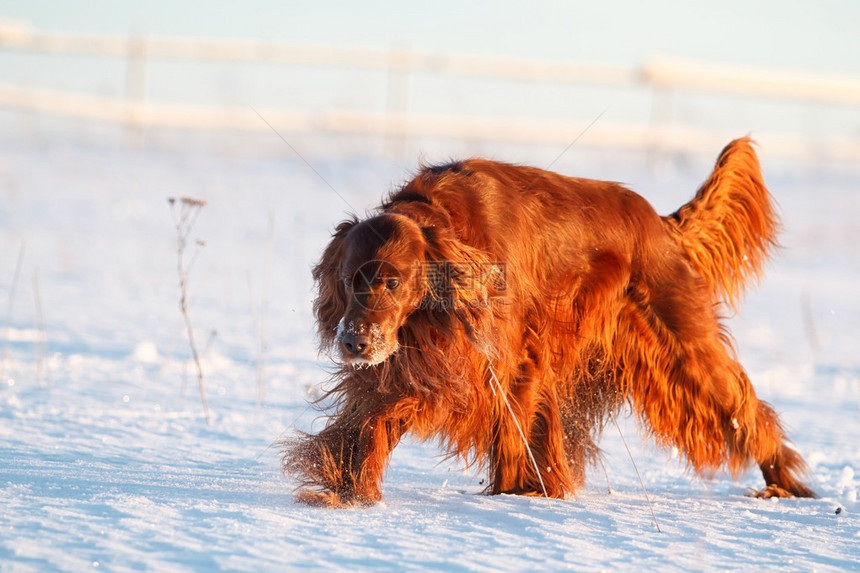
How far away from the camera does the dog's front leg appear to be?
2.96 metres

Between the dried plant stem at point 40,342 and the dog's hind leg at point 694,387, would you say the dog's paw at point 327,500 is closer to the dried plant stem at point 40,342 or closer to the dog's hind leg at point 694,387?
the dog's hind leg at point 694,387

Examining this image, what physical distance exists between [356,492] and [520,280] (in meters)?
0.94

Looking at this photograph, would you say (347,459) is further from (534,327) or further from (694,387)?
(694,387)

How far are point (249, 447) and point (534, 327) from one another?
1436mm

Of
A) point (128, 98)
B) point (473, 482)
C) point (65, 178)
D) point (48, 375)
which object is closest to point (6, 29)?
point (128, 98)

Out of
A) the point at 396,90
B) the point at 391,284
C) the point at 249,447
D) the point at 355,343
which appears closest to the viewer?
the point at 355,343

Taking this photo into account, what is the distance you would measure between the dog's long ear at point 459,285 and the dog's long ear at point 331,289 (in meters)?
0.29

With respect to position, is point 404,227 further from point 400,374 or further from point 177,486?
point 177,486

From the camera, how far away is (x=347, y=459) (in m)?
3.04

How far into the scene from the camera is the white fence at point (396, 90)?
592 inches

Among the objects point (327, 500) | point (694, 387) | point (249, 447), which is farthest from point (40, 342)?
point (694, 387)

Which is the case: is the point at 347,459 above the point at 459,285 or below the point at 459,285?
below

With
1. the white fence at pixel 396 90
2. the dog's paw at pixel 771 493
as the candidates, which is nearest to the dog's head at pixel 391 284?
the dog's paw at pixel 771 493

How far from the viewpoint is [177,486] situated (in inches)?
115
